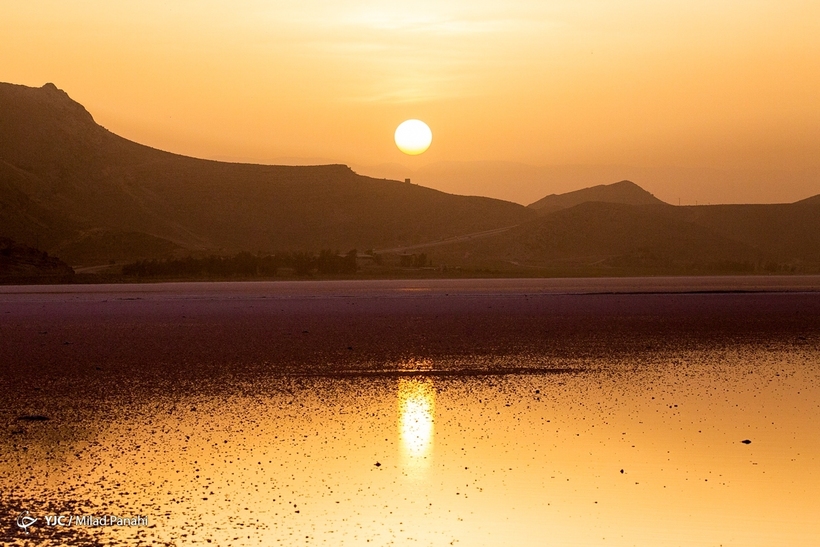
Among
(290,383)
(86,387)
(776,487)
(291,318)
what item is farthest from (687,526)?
(291,318)

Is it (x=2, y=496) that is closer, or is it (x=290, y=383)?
(x=2, y=496)

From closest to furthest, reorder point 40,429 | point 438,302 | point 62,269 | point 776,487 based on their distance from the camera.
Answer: point 776,487 → point 40,429 → point 438,302 → point 62,269

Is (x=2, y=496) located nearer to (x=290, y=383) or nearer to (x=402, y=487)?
(x=402, y=487)

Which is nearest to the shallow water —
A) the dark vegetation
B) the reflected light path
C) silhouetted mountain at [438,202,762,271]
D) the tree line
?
the reflected light path

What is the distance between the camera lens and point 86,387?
23844 mm

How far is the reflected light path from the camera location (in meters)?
16.1

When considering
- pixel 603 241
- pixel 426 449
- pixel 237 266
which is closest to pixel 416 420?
pixel 426 449

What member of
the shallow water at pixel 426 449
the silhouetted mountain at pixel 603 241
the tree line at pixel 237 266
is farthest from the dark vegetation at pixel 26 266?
the silhouetted mountain at pixel 603 241

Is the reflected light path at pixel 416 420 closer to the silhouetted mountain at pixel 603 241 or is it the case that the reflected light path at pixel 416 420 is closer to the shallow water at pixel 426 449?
the shallow water at pixel 426 449

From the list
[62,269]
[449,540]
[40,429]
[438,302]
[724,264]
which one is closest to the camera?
[449,540]

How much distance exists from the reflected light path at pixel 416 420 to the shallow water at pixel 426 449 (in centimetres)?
6

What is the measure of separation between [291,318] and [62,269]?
5997 centimetres

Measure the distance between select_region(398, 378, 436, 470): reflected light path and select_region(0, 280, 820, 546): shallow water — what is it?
0.20ft

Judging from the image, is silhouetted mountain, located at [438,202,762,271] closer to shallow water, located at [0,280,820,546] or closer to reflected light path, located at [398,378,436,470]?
shallow water, located at [0,280,820,546]
